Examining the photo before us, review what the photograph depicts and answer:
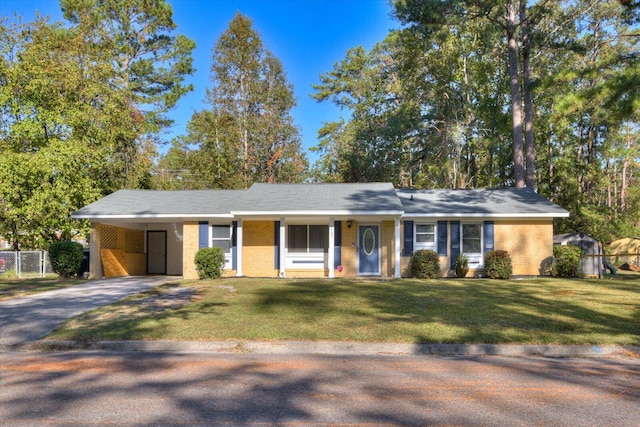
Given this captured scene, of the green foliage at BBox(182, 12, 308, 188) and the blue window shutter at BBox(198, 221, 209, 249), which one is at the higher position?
the green foliage at BBox(182, 12, 308, 188)

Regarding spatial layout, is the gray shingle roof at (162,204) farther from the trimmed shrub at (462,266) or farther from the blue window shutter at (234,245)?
the trimmed shrub at (462,266)

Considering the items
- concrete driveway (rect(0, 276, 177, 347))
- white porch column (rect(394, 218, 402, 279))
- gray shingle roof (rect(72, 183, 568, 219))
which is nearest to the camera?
concrete driveway (rect(0, 276, 177, 347))

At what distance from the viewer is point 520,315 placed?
38.3 ft

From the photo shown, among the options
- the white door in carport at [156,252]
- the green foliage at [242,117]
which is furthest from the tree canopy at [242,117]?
the white door in carport at [156,252]

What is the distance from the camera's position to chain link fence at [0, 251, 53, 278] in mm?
22250

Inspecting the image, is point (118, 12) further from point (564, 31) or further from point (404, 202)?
point (564, 31)

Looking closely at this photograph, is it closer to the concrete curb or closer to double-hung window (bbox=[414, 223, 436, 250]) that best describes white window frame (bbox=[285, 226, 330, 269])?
double-hung window (bbox=[414, 223, 436, 250])

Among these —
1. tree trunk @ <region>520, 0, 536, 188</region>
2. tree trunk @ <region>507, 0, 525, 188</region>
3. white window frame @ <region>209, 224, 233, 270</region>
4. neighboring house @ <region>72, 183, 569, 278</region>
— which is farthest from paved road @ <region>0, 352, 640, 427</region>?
tree trunk @ <region>520, 0, 536, 188</region>

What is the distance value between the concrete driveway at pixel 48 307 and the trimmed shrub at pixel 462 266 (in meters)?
11.5

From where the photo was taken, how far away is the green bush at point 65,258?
71.1 feet

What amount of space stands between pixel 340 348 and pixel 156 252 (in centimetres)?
1815

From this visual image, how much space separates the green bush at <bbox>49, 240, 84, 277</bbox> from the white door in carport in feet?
12.9

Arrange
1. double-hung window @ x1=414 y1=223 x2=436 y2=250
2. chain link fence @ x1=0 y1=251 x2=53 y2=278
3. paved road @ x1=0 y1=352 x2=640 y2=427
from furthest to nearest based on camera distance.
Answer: chain link fence @ x1=0 y1=251 x2=53 y2=278, double-hung window @ x1=414 y1=223 x2=436 y2=250, paved road @ x1=0 y1=352 x2=640 y2=427

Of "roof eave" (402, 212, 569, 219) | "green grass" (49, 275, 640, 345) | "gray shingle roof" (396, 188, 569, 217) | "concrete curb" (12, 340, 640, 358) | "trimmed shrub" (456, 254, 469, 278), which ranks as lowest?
"concrete curb" (12, 340, 640, 358)
